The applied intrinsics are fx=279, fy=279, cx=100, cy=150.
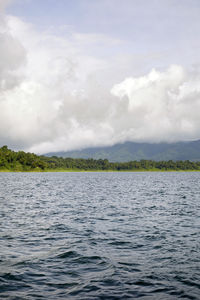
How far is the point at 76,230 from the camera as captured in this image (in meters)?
27.1

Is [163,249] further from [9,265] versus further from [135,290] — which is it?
[9,265]

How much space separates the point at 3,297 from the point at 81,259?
21.9ft

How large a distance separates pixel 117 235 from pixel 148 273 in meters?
9.55

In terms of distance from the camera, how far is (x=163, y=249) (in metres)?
20.5

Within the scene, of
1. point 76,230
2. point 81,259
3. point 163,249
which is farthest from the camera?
point 76,230

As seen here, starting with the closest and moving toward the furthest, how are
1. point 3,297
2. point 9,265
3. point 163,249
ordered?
point 3,297 → point 9,265 → point 163,249

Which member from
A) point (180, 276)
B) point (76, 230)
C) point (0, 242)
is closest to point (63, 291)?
point (180, 276)

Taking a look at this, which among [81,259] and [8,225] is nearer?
[81,259]

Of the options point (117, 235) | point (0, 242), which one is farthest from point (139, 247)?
point (0, 242)

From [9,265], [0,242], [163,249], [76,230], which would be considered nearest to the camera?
[9,265]

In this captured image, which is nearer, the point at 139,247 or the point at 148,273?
the point at 148,273

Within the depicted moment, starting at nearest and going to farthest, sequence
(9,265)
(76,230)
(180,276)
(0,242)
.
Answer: (180,276)
(9,265)
(0,242)
(76,230)

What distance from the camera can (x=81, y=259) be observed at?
60.2ft

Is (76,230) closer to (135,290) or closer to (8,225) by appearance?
(8,225)
